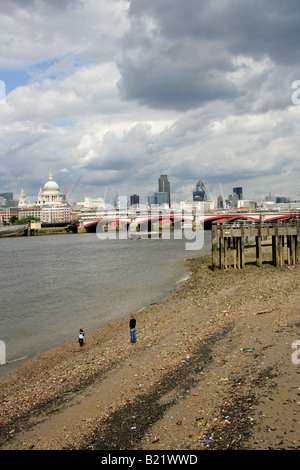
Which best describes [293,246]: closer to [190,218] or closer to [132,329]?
[132,329]

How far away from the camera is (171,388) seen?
316 inches

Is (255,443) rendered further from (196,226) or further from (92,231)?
(92,231)

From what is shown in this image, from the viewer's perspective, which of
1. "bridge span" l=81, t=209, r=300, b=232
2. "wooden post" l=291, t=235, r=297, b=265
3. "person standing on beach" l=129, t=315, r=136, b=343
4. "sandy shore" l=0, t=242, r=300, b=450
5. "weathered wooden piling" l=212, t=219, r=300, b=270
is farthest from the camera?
"bridge span" l=81, t=209, r=300, b=232

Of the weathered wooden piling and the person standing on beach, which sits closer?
the person standing on beach

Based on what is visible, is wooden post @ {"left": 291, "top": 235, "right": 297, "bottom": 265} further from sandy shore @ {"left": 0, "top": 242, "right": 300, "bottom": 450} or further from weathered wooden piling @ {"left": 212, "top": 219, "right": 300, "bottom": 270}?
sandy shore @ {"left": 0, "top": 242, "right": 300, "bottom": 450}

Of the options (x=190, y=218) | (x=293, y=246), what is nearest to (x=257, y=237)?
(x=293, y=246)

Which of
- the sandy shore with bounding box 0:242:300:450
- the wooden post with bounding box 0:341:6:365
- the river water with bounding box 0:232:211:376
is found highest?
the sandy shore with bounding box 0:242:300:450

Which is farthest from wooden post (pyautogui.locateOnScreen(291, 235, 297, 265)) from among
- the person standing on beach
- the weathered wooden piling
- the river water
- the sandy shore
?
the person standing on beach

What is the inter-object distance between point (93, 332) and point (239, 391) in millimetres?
8741

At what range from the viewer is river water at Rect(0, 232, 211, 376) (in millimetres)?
15354

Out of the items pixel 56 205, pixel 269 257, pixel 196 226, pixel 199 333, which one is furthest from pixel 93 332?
pixel 56 205

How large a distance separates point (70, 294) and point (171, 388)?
16285 mm

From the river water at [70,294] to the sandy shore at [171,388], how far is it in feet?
7.41

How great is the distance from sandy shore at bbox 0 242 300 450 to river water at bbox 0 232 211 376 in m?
2.26
